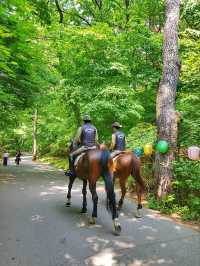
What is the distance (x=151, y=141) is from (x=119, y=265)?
716 centimetres

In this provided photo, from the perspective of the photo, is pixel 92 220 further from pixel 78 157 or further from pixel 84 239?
pixel 78 157

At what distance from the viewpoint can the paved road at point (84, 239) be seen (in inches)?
223

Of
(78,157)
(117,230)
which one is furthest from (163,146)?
(117,230)

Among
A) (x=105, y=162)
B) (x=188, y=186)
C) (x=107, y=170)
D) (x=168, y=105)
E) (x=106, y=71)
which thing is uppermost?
(x=106, y=71)

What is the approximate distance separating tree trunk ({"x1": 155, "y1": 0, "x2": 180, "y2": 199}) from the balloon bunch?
18 cm

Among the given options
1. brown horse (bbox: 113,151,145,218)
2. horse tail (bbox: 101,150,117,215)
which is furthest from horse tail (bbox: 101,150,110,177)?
brown horse (bbox: 113,151,145,218)

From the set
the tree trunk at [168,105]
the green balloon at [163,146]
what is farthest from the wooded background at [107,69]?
the green balloon at [163,146]

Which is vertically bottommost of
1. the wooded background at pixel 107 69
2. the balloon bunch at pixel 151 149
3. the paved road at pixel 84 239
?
the paved road at pixel 84 239

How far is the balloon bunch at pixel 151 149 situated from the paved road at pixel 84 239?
1969 millimetres

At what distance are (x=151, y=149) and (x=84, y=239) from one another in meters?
5.46

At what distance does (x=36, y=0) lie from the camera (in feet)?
38.9

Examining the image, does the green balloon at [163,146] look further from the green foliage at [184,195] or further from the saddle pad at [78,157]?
the saddle pad at [78,157]

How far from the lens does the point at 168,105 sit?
34.8 ft

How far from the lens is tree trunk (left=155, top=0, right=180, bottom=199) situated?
10.3 m
